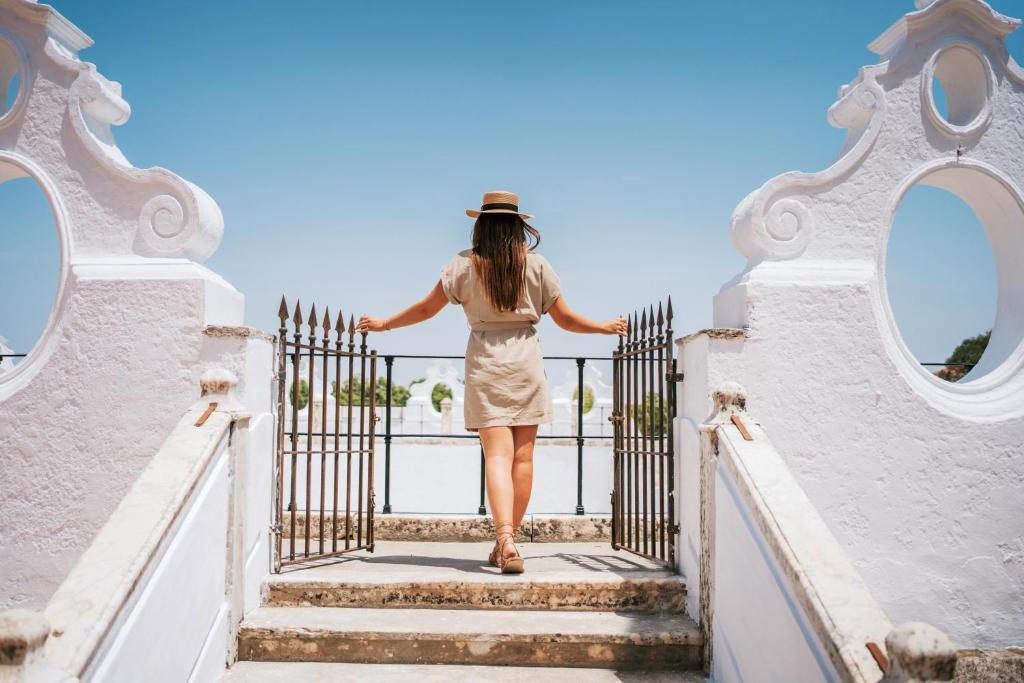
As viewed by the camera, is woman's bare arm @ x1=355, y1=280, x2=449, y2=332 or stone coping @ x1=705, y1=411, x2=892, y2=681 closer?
stone coping @ x1=705, y1=411, x2=892, y2=681

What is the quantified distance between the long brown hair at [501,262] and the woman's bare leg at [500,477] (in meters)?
0.75

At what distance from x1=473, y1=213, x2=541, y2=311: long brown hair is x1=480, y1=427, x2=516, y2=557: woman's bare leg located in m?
0.75

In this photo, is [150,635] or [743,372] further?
[743,372]

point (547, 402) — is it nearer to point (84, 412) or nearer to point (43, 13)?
point (84, 412)

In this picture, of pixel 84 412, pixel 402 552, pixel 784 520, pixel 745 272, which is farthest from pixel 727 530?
pixel 84 412

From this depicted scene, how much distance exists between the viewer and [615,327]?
4793mm

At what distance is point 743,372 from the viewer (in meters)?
4.35

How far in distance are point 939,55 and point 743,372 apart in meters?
2.44

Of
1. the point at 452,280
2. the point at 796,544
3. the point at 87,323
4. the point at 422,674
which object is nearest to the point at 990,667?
the point at 796,544

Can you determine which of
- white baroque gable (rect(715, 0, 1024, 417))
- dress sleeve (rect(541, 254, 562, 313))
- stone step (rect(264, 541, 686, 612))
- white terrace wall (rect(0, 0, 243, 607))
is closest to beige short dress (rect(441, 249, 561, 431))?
dress sleeve (rect(541, 254, 562, 313))

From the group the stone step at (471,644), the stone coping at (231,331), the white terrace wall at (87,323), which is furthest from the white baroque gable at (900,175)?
the white terrace wall at (87,323)

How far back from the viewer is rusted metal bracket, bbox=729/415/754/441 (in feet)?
12.4

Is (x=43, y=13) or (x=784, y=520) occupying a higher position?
(x=43, y=13)

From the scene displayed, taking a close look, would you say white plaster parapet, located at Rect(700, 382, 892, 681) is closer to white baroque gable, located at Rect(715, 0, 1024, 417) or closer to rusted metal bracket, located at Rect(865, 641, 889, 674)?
rusted metal bracket, located at Rect(865, 641, 889, 674)
